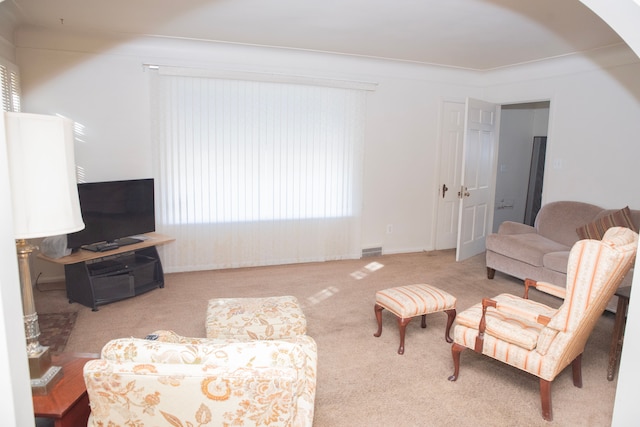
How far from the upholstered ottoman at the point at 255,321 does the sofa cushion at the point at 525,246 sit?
2.69 m

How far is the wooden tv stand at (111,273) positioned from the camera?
377 centimetres

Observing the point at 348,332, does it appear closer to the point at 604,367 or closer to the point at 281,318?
the point at 281,318

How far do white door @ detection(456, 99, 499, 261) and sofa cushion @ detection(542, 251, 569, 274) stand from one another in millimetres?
1419

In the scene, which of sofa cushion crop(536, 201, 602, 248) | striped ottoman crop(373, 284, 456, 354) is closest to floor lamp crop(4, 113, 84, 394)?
striped ottoman crop(373, 284, 456, 354)

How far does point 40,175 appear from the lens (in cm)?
152

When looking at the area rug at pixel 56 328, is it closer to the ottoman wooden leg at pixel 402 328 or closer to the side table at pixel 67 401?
the side table at pixel 67 401

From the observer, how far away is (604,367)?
2.95 m

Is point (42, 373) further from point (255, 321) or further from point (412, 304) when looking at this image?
point (412, 304)

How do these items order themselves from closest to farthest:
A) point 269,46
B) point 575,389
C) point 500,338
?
point 500,338, point 575,389, point 269,46

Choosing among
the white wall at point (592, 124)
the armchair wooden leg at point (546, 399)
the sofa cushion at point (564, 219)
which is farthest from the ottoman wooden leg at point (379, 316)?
the white wall at point (592, 124)

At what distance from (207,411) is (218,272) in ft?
12.0

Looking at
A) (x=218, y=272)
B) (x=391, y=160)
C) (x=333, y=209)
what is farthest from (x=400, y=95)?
(x=218, y=272)

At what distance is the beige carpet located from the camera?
2.43 metres

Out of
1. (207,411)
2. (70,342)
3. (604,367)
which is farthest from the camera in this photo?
(70,342)
